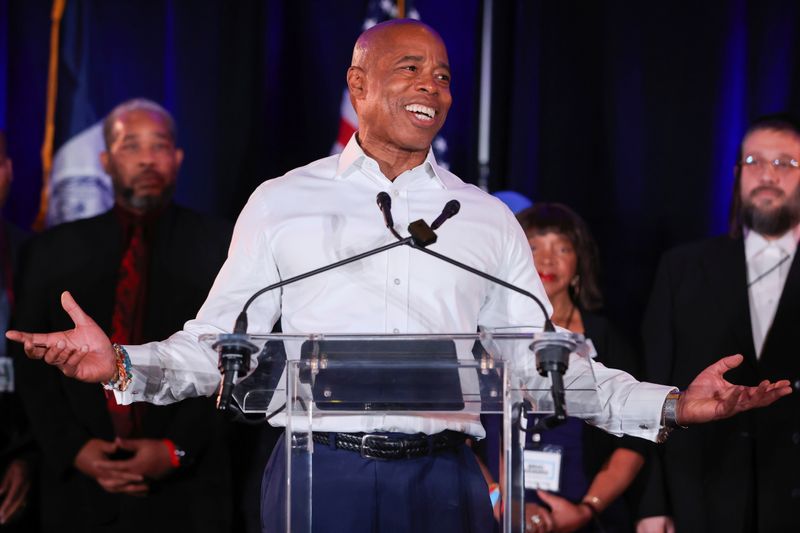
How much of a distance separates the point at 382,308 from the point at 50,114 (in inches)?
104

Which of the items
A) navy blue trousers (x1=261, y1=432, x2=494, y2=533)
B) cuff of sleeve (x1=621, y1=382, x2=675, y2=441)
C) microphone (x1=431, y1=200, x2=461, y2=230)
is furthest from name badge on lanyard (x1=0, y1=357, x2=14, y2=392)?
cuff of sleeve (x1=621, y1=382, x2=675, y2=441)

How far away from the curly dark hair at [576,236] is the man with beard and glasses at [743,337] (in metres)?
0.22

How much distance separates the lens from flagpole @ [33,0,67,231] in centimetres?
445

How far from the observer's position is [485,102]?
14.7 feet

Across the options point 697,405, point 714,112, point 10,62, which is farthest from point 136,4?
point 697,405

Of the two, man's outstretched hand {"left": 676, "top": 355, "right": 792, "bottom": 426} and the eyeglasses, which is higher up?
the eyeglasses

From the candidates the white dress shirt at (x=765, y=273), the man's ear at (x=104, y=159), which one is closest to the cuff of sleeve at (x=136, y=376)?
the man's ear at (x=104, y=159)

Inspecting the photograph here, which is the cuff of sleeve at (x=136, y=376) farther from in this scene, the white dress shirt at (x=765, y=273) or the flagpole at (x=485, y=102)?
the flagpole at (x=485, y=102)

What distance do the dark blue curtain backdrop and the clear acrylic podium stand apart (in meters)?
2.41

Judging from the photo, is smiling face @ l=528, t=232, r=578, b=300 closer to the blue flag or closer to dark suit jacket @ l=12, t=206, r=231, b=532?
dark suit jacket @ l=12, t=206, r=231, b=532

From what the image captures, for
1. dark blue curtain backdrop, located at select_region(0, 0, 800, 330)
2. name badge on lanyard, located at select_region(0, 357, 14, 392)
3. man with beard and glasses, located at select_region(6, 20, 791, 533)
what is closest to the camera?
man with beard and glasses, located at select_region(6, 20, 791, 533)

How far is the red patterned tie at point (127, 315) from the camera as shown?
3.66 m

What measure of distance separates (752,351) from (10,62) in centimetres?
320

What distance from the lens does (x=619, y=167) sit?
14.4ft
